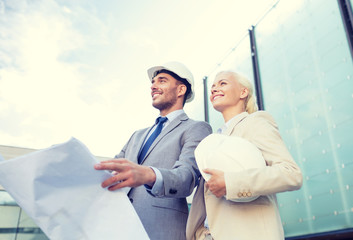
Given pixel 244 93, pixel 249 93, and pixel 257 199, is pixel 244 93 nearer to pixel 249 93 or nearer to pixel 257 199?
pixel 249 93

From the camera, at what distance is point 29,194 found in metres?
0.82

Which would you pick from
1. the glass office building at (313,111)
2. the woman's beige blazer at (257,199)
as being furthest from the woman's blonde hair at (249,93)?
the glass office building at (313,111)

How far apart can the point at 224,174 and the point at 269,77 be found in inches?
120

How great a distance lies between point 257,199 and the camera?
1.07m

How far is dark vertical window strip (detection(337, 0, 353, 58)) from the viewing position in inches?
110

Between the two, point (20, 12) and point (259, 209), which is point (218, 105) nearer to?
point (259, 209)

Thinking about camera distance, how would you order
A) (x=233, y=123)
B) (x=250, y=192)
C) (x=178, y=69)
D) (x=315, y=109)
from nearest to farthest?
(x=250, y=192) < (x=233, y=123) < (x=178, y=69) < (x=315, y=109)

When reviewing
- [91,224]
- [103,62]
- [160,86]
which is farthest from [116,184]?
[103,62]

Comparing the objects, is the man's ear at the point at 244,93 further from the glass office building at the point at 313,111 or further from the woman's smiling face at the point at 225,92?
the glass office building at the point at 313,111

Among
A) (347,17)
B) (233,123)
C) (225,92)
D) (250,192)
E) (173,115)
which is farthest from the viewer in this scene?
(347,17)

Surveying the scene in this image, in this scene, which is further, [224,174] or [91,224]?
[224,174]

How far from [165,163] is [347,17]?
2438 mm

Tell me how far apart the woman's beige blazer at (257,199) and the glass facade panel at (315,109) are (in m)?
1.85

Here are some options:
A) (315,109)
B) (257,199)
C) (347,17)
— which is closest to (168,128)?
(257,199)
